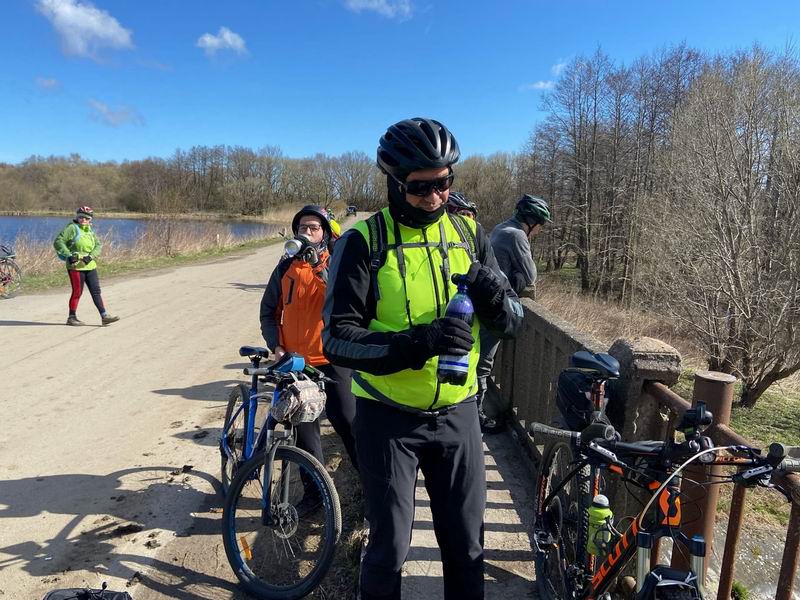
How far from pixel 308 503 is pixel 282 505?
0.24m

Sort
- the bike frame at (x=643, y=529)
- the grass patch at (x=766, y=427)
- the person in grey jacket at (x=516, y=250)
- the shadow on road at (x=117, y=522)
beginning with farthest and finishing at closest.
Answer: the grass patch at (x=766, y=427), the person in grey jacket at (x=516, y=250), the shadow on road at (x=117, y=522), the bike frame at (x=643, y=529)

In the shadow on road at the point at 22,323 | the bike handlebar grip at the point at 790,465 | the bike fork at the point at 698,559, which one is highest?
the bike handlebar grip at the point at 790,465

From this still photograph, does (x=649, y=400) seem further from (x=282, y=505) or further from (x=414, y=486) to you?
(x=282, y=505)

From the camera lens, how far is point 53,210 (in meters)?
63.0

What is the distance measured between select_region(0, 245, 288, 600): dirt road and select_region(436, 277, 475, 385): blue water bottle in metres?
2.12

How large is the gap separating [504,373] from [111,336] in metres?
6.63

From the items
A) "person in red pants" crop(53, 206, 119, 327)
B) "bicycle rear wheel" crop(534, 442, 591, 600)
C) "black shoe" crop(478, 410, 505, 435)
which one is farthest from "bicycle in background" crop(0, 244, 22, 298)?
"bicycle rear wheel" crop(534, 442, 591, 600)

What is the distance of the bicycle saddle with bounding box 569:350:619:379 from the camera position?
241 cm

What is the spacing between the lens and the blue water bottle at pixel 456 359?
186 cm

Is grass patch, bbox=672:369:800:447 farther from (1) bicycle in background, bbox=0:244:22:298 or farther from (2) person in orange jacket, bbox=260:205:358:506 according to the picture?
(1) bicycle in background, bbox=0:244:22:298

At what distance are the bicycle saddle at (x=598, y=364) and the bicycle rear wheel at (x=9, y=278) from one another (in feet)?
44.8

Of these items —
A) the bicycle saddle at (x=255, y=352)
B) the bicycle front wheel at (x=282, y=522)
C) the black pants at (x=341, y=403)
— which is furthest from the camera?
the black pants at (x=341, y=403)

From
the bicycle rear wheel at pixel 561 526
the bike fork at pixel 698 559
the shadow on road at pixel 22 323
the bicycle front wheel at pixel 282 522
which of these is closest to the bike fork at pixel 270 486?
the bicycle front wheel at pixel 282 522

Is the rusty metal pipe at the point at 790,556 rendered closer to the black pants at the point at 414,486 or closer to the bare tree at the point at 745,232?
the black pants at the point at 414,486
